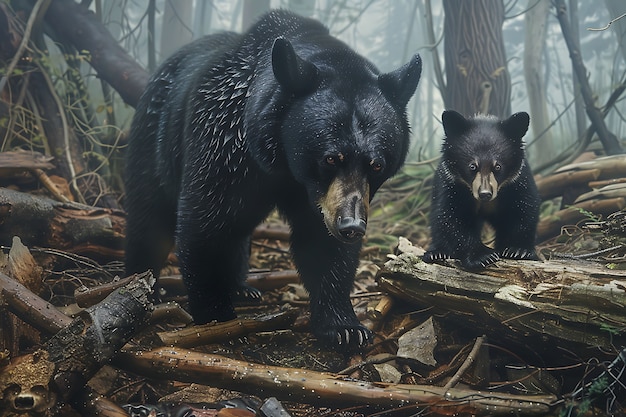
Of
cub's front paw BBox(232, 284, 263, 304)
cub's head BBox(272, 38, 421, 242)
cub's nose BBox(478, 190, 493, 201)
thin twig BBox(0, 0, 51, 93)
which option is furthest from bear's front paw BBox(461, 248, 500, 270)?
thin twig BBox(0, 0, 51, 93)

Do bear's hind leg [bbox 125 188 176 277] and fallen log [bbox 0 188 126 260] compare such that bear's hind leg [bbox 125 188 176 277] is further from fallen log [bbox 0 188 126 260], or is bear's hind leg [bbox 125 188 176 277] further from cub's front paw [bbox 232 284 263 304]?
cub's front paw [bbox 232 284 263 304]

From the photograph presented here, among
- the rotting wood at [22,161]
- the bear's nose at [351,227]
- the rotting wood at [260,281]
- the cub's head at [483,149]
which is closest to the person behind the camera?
the bear's nose at [351,227]

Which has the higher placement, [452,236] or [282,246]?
[452,236]

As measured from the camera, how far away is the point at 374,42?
10.5m

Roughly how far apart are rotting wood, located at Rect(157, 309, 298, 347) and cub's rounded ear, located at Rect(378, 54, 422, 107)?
1412 millimetres

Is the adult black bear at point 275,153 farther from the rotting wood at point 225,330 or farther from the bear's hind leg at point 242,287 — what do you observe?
the bear's hind leg at point 242,287

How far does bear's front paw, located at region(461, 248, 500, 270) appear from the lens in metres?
3.29

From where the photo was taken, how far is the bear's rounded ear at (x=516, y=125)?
379cm

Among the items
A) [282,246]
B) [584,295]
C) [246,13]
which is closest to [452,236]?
[584,295]

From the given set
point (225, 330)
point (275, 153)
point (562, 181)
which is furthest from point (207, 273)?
point (562, 181)

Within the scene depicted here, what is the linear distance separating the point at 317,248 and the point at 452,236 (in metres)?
0.87

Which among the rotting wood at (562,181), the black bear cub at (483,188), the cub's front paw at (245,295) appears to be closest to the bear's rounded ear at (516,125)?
the black bear cub at (483,188)

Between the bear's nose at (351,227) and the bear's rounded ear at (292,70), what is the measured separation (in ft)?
2.56

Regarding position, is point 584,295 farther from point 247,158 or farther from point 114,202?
Result: point 114,202
